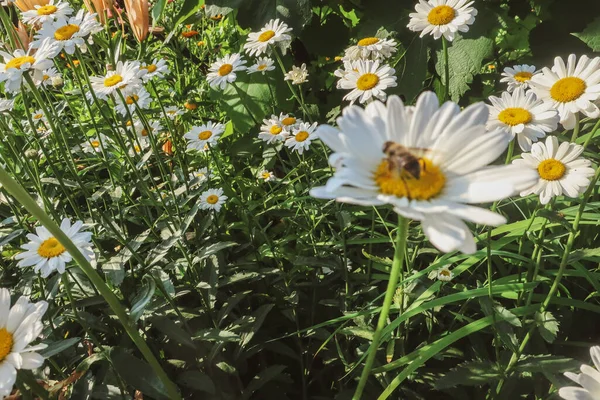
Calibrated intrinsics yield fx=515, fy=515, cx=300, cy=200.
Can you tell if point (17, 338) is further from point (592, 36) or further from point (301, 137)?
point (592, 36)

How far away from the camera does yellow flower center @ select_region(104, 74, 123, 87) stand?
4.54 ft

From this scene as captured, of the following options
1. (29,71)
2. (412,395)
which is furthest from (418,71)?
(29,71)

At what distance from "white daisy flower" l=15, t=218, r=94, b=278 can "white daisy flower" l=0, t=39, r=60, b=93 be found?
0.33 metres

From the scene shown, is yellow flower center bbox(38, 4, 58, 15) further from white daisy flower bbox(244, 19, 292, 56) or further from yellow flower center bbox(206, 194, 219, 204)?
yellow flower center bbox(206, 194, 219, 204)

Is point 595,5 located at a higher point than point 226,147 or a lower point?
higher

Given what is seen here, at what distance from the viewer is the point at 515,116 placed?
1019 millimetres

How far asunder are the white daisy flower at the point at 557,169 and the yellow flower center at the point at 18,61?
106 cm

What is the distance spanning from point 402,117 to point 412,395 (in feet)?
2.73

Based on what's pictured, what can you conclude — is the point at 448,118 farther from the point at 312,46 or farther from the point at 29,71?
the point at 312,46

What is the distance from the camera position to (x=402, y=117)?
56 centimetres

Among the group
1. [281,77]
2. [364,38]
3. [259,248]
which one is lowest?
[259,248]

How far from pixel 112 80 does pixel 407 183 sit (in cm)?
110

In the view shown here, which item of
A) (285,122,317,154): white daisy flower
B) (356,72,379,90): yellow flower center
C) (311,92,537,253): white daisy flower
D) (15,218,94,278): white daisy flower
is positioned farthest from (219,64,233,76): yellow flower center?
(311,92,537,253): white daisy flower

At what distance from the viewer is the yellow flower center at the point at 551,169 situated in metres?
0.99
